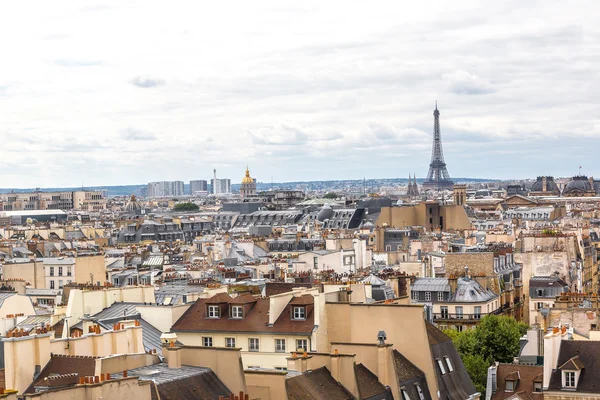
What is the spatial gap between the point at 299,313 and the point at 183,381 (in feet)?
28.0

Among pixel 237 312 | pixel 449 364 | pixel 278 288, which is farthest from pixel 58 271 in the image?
pixel 449 364

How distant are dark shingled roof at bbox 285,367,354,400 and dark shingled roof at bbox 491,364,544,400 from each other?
27.3 ft

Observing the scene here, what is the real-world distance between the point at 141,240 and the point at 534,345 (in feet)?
293

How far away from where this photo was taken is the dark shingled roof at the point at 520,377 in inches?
1295

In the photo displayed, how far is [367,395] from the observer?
26.4m

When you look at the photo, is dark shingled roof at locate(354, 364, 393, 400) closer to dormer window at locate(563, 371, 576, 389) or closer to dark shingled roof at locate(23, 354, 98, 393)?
dormer window at locate(563, 371, 576, 389)

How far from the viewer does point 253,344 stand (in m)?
31.8

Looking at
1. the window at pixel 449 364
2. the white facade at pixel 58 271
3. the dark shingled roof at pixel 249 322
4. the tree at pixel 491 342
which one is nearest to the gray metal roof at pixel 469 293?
the tree at pixel 491 342

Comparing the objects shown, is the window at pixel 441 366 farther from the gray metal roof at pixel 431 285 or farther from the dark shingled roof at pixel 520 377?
the gray metal roof at pixel 431 285

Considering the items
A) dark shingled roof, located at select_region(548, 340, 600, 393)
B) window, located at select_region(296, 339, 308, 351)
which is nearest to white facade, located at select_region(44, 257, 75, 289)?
window, located at select_region(296, 339, 308, 351)

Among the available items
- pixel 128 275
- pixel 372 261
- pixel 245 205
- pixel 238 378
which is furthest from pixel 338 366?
pixel 245 205

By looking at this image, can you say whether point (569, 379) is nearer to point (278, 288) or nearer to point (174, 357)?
point (174, 357)

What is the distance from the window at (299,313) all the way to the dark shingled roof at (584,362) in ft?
21.0

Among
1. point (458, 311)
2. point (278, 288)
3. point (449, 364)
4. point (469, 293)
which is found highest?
point (278, 288)
